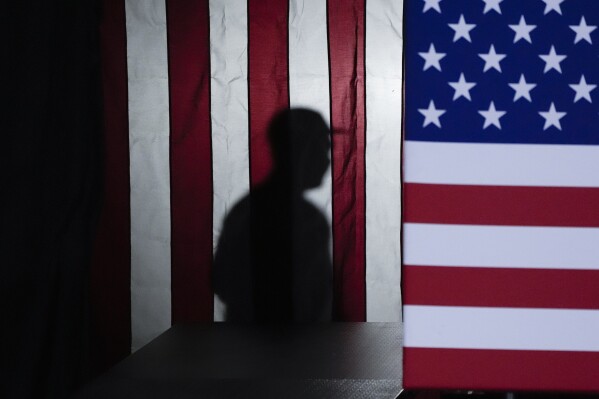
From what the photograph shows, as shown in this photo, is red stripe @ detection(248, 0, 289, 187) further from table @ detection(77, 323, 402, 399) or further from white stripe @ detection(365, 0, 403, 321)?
table @ detection(77, 323, 402, 399)

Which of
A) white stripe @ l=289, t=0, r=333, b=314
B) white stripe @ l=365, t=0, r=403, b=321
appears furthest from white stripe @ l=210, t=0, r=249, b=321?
white stripe @ l=365, t=0, r=403, b=321

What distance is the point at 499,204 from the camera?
568 mm

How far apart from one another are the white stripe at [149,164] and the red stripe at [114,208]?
0.8 inches

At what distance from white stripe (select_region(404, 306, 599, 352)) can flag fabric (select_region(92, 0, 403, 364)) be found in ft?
4.49

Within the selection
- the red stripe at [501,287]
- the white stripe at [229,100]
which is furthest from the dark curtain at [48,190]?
the red stripe at [501,287]

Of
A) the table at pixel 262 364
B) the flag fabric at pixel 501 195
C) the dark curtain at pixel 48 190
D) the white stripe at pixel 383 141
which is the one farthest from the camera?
the white stripe at pixel 383 141

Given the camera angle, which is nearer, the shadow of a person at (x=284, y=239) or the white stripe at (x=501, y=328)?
the white stripe at (x=501, y=328)

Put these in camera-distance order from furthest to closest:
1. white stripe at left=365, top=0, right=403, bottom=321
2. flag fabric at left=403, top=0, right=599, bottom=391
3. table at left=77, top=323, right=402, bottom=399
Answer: white stripe at left=365, top=0, right=403, bottom=321
table at left=77, top=323, right=402, bottom=399
flag fabric at left=403, top=0, right=599, bottom=391

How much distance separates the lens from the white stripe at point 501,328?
22.1 inches

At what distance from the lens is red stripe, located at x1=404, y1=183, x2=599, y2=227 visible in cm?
57

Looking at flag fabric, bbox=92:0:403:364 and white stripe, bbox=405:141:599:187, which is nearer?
white stripe, bbox=405:141:599:187

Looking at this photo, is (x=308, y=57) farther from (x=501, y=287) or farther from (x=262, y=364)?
(x=501, y=287)

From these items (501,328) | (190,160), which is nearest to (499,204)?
(501,328)

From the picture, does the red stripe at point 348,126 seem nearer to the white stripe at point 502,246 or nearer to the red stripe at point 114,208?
the red stripe at point 114,208
